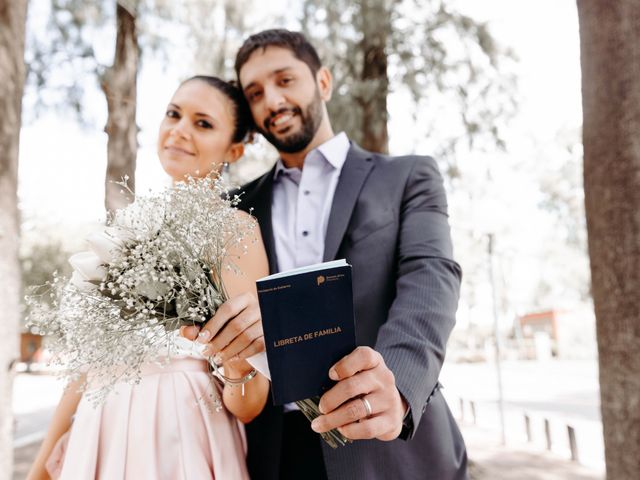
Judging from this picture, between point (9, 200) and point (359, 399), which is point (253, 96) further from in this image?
point (359, 399)

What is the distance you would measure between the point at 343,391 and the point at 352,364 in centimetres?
7

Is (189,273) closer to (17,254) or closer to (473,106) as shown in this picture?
(17,254)

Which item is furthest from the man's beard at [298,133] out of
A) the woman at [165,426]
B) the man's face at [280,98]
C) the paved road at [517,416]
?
the paved road at [517,416]

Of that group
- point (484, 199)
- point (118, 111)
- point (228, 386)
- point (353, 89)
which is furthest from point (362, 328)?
point (484, 199)

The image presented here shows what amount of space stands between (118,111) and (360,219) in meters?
5.42

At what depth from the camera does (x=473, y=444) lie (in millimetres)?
10867

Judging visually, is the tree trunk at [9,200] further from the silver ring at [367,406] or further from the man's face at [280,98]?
the silver ring at [367,406]

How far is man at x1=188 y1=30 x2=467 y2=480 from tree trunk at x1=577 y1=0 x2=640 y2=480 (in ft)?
4.58

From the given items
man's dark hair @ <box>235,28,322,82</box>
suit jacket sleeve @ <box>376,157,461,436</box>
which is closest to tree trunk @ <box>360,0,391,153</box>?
man's dark hair @ <box>235,28,322,82</box>

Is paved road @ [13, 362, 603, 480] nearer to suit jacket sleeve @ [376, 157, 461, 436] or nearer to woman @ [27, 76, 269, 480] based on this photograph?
woman @ [27, 76, 269, 480]

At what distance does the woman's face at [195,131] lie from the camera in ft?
7.79

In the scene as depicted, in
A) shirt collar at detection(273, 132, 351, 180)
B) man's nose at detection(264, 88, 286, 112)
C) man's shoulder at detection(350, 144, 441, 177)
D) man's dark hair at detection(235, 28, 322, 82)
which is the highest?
man's dark hair at detection(235, 28, 322, 82)

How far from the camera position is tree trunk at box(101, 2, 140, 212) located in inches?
258

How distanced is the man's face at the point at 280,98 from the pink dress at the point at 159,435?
1119 mm
